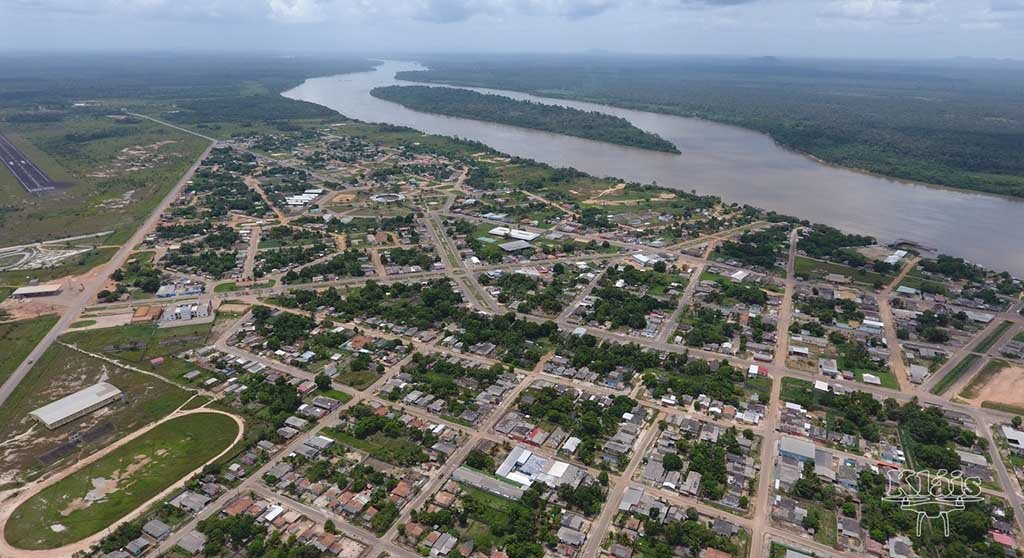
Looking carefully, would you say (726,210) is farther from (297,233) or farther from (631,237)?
(297,233)

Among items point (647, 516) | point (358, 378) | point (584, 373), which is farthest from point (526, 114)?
point (647, 516)

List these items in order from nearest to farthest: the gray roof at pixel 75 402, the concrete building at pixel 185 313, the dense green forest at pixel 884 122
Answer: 1. the gray roof at pixel 75 402
2. the concrete building at pixel 185 313
3. the dense green forest at pixel 884 122

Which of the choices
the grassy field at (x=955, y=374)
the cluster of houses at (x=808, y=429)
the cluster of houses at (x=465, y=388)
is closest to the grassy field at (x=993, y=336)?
the grassy field at (x=955, y=374)

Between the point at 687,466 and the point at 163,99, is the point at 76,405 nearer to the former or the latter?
the point at 687,466

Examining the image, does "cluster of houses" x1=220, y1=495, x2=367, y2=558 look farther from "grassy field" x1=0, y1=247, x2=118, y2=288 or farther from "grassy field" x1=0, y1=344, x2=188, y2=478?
"grassy field" x1=0, y1=247, x2=118, y2=288

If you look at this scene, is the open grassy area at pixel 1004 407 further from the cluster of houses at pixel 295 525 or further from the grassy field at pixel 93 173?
the grassy field at pixel 93 173

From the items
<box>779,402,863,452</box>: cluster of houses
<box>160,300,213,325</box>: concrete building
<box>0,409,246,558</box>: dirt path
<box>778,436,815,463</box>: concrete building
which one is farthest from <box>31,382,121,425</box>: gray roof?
<box>779,402,863,452</box>: cluster of houses

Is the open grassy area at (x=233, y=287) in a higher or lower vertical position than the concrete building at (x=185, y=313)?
higher
